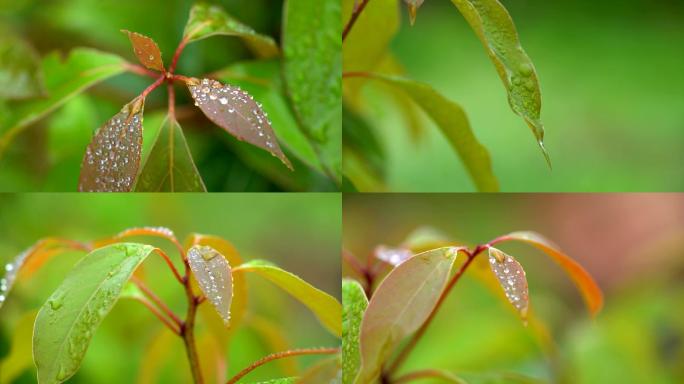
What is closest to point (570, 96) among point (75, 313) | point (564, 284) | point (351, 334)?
point (564, 284)

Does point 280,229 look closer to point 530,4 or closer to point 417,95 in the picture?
point 417,95

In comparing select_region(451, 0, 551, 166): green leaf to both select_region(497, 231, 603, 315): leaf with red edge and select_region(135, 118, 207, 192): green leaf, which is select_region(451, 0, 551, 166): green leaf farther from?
select_region(135, 118, 207, 192): green leaf

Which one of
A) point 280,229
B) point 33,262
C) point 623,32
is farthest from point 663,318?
point 623,32

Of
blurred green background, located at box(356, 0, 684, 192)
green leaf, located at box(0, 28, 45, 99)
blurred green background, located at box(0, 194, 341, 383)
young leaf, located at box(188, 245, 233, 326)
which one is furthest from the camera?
blurred green background, located at box(356, 0, 684, 192)

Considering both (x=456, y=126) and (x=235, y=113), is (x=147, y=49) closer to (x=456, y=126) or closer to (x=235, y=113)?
(x=235, y=113)

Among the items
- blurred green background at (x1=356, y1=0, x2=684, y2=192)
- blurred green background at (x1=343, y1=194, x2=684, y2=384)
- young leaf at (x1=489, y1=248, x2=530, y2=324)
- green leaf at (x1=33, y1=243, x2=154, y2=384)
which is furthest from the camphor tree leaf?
blurred green background at (x1=356, y1=0, x2=684, y2=192)
